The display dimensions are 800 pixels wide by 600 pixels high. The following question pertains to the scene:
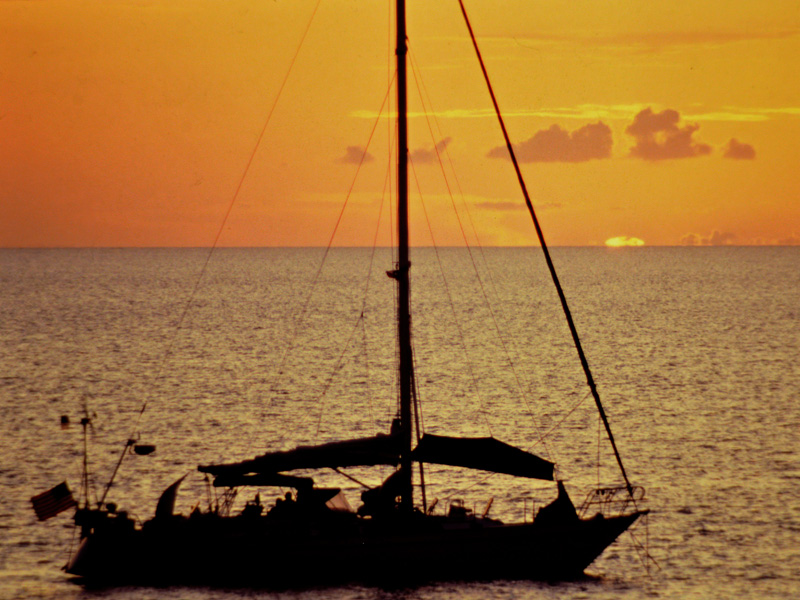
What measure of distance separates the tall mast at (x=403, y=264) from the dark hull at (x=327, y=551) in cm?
171

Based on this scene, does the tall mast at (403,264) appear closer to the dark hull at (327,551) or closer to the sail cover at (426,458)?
the sail cover at (426,458)

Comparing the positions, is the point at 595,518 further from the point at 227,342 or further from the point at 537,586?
the point at 227,342

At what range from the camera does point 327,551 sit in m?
39.7

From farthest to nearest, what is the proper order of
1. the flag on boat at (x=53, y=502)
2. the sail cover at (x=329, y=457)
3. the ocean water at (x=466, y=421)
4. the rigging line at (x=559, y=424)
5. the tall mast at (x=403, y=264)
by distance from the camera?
the rigging line at (x=559, y=424) → the ocean water at (x=466, y=421) → the sail cover at (x=329, y=457) → the tall mast at (x=403, y=264) → the flag on boat at (x=53, y=502)

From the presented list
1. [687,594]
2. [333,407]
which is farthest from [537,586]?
[333,407]

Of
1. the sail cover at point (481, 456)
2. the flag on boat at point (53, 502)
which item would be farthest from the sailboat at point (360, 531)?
the flag on boat at point (53, 502)

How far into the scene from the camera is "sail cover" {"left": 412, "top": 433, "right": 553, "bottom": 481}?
40.0 metres

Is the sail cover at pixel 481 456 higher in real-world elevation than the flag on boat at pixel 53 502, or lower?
higher

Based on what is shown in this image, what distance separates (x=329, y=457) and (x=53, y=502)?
966 centimetres

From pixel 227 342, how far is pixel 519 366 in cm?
3911

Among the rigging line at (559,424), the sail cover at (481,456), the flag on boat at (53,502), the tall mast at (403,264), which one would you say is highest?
the tall mast at (403,264)

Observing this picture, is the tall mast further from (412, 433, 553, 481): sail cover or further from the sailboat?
(412, 433, 553, 481): sail cover

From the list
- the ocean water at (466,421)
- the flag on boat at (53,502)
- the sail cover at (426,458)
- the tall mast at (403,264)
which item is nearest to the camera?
the flag on boat at (53,502)

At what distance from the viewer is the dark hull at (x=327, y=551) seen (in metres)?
39.4
